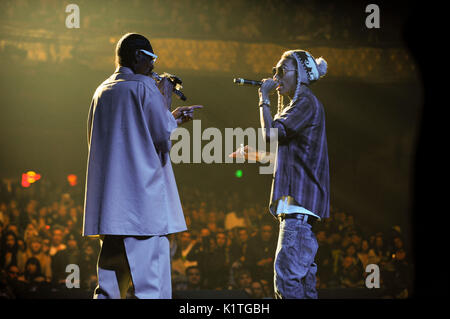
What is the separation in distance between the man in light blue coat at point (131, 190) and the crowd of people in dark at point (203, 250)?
302 centimetres

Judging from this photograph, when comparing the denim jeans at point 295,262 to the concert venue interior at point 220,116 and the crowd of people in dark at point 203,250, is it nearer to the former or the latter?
the crowd of people in dark at point 203,250

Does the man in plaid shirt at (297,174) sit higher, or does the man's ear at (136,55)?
the man's ear at (136,55)

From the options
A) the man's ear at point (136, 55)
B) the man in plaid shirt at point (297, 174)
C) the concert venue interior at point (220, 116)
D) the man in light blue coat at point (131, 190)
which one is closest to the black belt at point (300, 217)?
the man in plaid shirt at point (297, 174)

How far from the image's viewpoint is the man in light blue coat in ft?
7.26

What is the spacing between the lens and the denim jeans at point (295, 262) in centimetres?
236

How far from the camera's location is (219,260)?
5645mm

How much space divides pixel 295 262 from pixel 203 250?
11.4 ft

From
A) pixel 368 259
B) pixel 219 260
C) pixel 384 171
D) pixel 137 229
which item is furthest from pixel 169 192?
pixel 384 171

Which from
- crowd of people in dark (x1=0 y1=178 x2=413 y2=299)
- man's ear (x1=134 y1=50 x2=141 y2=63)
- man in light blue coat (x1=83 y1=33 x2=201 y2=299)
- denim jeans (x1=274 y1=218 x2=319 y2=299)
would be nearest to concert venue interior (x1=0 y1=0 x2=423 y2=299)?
crowd of people in dark (x1=0 y1=178 x2=413 y2=299)

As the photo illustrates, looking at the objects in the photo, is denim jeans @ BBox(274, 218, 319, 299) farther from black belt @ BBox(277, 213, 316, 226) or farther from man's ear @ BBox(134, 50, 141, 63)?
man's ear @ BBox(134, 50, 141, 63)

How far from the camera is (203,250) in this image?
5.76 meters

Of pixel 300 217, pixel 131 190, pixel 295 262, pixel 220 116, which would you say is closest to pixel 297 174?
pixel 300 217

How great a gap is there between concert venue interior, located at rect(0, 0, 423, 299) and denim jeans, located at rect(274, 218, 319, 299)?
10.1ft

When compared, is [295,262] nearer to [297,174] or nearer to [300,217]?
[300,217]
